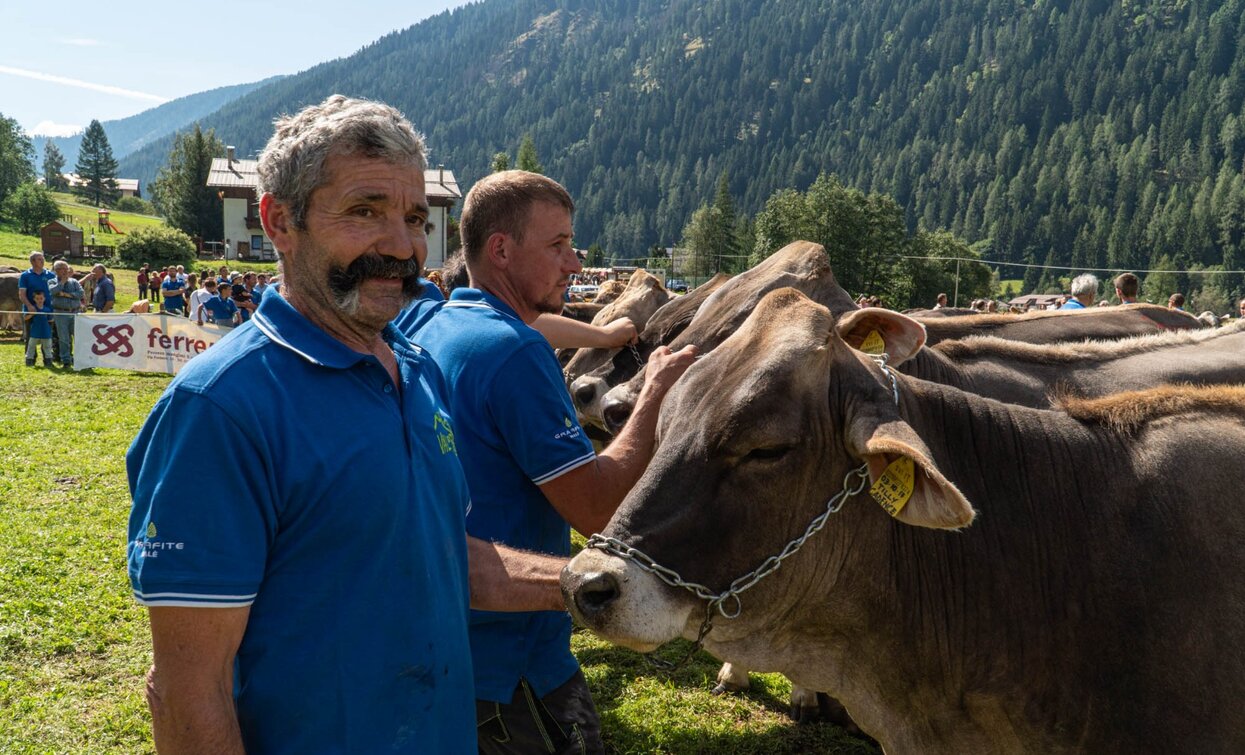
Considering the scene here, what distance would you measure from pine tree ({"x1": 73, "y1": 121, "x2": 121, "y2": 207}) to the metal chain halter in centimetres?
19082

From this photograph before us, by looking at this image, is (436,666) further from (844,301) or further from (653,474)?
(844,301)

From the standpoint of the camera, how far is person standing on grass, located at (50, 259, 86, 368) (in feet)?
68.8

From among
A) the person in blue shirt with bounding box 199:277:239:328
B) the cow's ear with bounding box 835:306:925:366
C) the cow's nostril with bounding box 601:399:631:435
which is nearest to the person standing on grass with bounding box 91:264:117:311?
the person in blue shirt with bounding box 199:277:239:328

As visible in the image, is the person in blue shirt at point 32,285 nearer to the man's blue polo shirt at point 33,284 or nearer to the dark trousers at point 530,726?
the man's blue polo shirt at point 33,284

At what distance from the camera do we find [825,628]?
308 centimetres

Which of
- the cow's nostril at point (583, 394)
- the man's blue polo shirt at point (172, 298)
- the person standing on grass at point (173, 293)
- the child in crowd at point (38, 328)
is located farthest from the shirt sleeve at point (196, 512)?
the man's blue polo shirt at point (172, 298)

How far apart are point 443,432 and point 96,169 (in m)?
197

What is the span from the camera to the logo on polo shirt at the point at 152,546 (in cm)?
182

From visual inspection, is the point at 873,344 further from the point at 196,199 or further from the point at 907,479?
the point at 196,199

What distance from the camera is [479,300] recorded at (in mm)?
3494

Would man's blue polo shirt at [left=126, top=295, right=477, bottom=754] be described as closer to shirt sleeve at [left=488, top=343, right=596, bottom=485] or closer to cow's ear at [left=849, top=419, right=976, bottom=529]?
shirt sleeve at [left=488, top=343, right=596, bottom=485]

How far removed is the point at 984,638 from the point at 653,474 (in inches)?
53.3

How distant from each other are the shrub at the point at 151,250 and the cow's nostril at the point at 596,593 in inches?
2676

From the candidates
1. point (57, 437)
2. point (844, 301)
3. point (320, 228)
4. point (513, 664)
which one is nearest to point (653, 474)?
point (513, 664)
